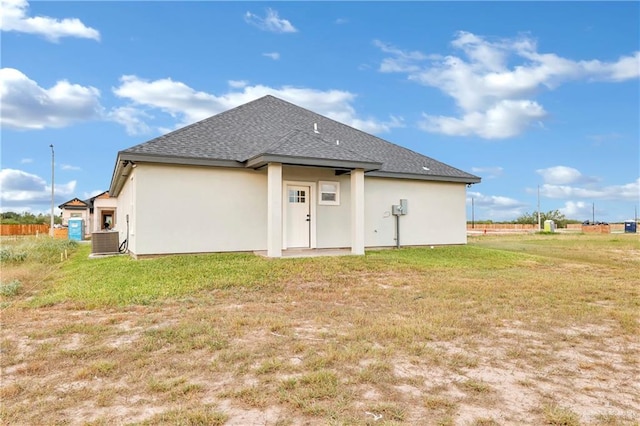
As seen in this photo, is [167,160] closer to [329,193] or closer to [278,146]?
[278,146]

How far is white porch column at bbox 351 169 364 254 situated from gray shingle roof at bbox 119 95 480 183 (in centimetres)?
54

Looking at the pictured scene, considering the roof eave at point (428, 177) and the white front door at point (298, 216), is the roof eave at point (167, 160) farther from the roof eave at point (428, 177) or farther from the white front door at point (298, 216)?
the roof eave at point (428, 177)

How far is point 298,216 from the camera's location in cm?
1173

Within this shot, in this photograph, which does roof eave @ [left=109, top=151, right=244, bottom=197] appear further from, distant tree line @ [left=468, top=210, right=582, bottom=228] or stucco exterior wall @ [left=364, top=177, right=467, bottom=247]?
distant tree line @ [left=468, top=210, right=582, bottom=228]

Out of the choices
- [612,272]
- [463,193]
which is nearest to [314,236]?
[463,193]

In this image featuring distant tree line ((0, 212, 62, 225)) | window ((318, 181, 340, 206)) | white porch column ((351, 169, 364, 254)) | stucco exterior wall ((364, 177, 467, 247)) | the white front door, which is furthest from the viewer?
distant tree line ((0, 212, 62, 225))

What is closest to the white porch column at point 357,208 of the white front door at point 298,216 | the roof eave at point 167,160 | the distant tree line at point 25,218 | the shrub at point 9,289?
the white front door at point 298,216

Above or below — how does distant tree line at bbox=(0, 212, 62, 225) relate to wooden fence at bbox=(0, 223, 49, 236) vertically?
above

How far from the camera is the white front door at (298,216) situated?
38.1 feet

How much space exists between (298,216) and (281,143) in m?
2.44

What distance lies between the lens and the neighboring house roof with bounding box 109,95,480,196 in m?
9.98

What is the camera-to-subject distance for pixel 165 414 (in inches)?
96.9

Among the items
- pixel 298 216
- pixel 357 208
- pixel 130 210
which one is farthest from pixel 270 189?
pixel 130 210

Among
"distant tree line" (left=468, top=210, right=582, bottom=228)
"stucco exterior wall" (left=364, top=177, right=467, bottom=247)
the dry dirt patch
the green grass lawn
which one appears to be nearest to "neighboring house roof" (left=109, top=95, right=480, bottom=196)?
"stucco exterior wall" (left=364, top=177, right=467, bottom=247)
